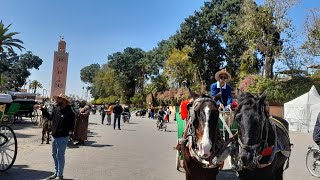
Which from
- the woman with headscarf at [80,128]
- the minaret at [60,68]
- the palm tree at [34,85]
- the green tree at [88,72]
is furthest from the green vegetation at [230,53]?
the green tree at [88,72]

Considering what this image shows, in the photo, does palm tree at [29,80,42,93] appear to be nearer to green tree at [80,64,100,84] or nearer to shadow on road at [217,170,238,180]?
green tree at [80,64,100,84]

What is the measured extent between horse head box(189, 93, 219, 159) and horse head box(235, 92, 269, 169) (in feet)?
1.21

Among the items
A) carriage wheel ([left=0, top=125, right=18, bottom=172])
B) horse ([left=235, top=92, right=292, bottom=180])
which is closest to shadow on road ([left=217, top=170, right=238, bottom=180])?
horse ([left=235, top=92, right=292, bottom=180])

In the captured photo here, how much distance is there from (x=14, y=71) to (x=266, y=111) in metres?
122

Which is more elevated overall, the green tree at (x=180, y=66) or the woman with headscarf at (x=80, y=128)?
the green tree at (x=180, y=66)

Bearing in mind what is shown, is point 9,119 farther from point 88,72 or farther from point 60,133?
point 88,72

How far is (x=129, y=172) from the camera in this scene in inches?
393

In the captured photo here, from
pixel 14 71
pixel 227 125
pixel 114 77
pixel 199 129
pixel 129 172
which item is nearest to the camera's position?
pixel 199 129

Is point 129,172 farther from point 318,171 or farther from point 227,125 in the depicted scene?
point 318,171

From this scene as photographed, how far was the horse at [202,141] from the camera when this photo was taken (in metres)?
5.17

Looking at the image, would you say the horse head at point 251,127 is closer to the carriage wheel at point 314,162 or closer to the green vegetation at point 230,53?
the carriage wheel at point 314,162

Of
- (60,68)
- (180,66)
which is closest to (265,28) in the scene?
(180,66)

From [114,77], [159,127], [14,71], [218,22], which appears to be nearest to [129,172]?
[159,127]

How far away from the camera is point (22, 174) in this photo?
9.14 meters
